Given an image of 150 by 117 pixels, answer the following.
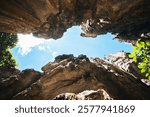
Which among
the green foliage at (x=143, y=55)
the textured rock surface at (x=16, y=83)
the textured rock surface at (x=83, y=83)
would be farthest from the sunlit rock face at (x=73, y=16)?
the green foliage at (x=143, y=55)

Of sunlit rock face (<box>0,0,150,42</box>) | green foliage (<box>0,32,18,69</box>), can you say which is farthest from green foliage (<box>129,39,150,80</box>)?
green foliage (<box>0,32,18,69</box>)

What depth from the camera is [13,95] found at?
21703 mm

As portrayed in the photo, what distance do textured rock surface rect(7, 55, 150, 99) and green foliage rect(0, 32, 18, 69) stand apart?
450 inches

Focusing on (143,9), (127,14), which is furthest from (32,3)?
(143,9)

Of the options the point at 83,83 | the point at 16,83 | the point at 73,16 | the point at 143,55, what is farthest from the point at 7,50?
the point at 143,55

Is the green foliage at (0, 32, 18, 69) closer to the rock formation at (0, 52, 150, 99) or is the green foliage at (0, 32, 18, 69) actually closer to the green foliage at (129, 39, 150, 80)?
the rock formation at (0, 52, 150, 99)

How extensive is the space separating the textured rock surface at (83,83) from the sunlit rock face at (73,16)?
7.18 metres

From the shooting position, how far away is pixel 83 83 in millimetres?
21203

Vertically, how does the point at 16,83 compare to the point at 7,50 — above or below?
below

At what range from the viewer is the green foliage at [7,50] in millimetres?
32450

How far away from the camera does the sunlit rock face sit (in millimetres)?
25047

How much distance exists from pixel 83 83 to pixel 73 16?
13592 millimetres

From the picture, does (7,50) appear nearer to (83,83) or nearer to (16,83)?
(16,83)

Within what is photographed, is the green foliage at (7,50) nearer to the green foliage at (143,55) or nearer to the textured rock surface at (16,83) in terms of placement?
the textured rock surface at (16,83)
